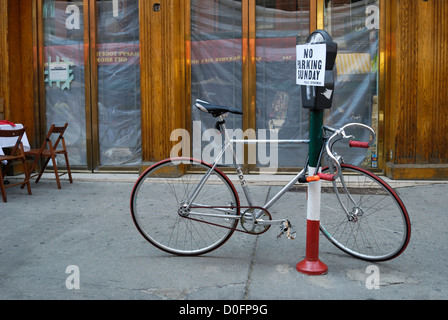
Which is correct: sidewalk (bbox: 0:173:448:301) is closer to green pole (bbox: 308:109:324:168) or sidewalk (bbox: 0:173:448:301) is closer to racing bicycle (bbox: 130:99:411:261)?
racing bicycle (bbox: 130:99:411:261)

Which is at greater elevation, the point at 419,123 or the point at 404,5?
the point at 404,5

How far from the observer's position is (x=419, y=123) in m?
6.93

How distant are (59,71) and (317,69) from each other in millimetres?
5863

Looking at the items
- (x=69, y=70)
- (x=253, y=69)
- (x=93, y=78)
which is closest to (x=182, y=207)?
(x=253, y=69)

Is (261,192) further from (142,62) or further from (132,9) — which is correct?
(132,9)

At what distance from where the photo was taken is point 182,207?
3934 millimetres

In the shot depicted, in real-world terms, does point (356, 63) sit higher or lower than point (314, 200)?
higher

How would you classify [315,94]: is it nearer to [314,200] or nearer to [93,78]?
[314,200]

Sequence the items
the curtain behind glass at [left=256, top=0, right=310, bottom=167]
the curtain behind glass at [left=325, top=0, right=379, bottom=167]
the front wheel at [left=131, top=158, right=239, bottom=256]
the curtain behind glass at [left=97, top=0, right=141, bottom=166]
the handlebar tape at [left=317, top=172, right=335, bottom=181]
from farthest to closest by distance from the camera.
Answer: the curtain behind glass at [left=97, top=0, right=141, bottom=166] < the curtain behind glass at [left=256, top=0, right=310, bottom=167] < the curtain behind glass at [left=325, top=0, right=379, bottom=167] < the front wheel at [left=131, top=158, right=239, bottom=256] < the handlebar tape at [left=317, top=172, right=335, bottom=181]

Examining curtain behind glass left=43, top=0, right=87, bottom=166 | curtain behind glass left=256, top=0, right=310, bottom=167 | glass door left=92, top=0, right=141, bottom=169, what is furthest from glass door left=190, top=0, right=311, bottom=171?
curtain behind glass left=43, top=0, right=87, bottom=166

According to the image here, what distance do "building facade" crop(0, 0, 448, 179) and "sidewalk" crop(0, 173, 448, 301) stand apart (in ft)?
6.53

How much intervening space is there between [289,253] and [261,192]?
2.49 meters

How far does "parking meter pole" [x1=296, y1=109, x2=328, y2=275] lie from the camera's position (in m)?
3.52
